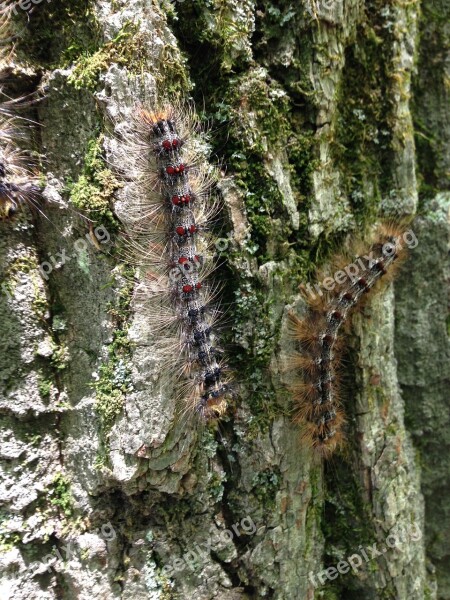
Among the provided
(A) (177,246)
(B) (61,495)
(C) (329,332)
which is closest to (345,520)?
(C) (329,332)

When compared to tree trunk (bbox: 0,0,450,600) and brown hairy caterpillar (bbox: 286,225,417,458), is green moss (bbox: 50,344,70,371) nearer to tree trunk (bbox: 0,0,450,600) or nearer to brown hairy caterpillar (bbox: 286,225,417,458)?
tree trunk (bbox: 0,0,450,600)

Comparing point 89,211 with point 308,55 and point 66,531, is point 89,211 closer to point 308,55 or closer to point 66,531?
point 308,55

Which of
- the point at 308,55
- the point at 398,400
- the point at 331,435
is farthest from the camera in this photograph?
the point at 398,400

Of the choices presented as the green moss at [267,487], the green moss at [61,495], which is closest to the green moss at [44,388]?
the green moss at [61,495]

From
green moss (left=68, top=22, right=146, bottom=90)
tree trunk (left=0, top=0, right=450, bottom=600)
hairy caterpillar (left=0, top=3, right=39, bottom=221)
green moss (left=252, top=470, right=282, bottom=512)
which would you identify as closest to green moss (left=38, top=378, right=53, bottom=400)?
tree trunk (left=0, top=0, right=450, bottom=600)

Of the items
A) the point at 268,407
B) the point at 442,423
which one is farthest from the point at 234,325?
the point at 442,423

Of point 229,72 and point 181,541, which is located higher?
point 229,72
